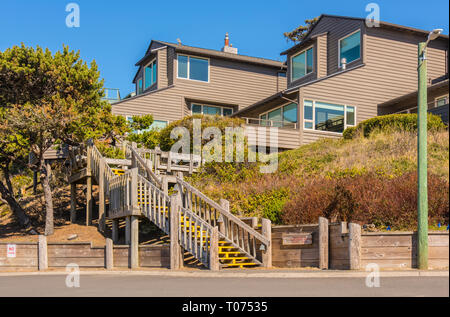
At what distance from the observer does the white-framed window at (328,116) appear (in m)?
30.5

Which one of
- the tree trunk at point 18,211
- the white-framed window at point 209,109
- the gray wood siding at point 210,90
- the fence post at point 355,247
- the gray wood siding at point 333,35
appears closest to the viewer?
the fence post at point 355,247

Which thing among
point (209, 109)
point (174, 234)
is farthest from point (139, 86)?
point (174, 234)

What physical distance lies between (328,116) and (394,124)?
6.04 meters

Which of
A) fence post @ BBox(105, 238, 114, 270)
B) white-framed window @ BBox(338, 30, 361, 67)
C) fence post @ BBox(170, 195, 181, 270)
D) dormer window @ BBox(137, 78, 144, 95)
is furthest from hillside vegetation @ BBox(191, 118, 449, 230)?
dormer window @ BBox(137, 78, 144, 95)

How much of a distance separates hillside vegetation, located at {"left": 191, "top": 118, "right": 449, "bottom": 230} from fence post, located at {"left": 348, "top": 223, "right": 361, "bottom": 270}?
1.63 meters

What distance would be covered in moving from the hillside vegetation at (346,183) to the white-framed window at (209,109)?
40.8 ft

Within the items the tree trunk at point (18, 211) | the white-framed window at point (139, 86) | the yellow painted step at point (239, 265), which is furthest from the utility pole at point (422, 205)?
the white-framed window at point (139, 86)

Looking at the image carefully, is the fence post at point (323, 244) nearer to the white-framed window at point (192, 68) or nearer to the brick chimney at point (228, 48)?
the white-framed window at point (192, 68)

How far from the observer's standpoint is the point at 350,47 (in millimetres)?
32688

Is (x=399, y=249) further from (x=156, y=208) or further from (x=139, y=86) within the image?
(x=139, y=86)
